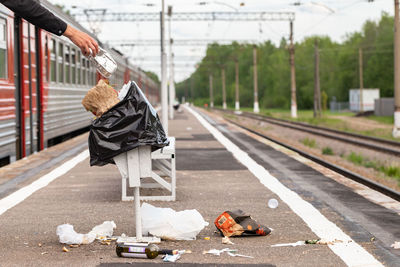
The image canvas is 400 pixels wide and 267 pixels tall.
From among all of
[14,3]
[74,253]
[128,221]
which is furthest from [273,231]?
[14,3]

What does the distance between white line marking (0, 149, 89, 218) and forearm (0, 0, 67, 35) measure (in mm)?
2986

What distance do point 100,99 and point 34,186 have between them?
4274 mm

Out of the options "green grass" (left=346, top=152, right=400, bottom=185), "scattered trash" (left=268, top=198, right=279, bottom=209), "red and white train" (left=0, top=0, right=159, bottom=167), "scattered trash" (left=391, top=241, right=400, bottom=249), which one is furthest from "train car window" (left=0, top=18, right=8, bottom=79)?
"scattered trash" (left=391, top=241, right=400, bottom=249)

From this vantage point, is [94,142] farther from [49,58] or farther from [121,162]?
[49,58]

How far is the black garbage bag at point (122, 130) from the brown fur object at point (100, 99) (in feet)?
0.18

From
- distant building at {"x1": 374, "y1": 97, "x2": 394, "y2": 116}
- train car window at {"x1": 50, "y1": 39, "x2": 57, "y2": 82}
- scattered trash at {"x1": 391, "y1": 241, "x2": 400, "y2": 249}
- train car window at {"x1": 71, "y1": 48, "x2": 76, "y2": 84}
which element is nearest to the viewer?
scattered trash at {"x1": 391, "y1": 241, "x2": 400, "y2": 249}

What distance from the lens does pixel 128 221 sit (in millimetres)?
6715

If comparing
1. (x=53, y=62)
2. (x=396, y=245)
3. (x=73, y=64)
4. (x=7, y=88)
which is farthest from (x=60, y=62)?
(x=396, y=245)

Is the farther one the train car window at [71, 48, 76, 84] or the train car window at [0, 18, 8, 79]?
the train car window at [71, 48, 76, 84]

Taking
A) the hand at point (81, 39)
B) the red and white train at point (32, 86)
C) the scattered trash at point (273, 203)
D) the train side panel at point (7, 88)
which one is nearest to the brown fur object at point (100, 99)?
the hand at point (81, 39)

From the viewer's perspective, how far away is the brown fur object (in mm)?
5422

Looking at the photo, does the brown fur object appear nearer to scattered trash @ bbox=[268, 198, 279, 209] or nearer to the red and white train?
scattered trash @ bbox=[268, 198, 279, 209]

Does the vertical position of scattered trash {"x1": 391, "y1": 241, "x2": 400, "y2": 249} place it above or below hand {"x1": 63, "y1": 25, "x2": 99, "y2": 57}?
below

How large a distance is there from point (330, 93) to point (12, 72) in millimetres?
84453
